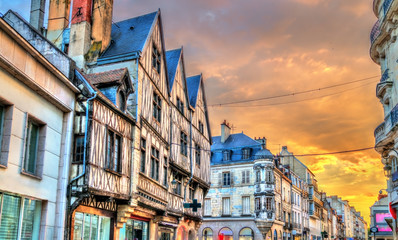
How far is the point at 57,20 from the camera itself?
639 inches

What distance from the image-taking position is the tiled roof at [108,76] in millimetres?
13352

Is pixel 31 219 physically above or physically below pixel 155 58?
below

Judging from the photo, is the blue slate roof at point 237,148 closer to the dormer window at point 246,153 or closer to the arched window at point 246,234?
the dormer window at point 246,153

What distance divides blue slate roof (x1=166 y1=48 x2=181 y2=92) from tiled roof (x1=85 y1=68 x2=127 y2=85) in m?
5.61

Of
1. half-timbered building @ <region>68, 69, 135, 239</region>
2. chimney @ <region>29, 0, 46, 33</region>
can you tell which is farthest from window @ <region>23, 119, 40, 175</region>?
chimney @ <region>29, 0, 46, 33</region>

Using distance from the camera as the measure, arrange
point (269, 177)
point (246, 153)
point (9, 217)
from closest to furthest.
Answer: point (9, 217) < point (269, 177) < point (246, 153)

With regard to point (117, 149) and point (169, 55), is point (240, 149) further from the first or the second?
point (117, 149)

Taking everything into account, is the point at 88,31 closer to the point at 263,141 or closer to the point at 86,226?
the point at 86,226

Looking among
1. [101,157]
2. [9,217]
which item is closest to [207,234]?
[101,157]

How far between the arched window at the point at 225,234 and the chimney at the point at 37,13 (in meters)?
26.3

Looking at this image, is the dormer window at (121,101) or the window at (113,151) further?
the dormer window at (121,101)

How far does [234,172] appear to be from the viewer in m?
38.1

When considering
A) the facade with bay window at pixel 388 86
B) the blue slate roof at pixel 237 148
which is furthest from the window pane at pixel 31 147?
the blue slate roof at pixel 237 148

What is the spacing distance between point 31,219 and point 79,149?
2353 millimetres
